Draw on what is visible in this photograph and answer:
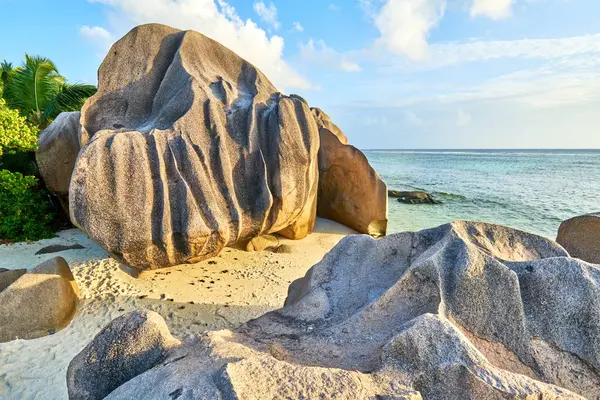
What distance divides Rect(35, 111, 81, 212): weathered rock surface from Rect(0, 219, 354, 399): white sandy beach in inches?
47.1

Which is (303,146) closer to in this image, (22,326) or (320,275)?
(320,275)

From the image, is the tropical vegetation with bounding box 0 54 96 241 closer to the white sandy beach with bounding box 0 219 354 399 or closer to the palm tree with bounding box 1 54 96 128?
the white sandy beach with bounding box 0 219 354 399

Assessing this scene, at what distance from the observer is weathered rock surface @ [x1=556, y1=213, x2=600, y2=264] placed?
361cm

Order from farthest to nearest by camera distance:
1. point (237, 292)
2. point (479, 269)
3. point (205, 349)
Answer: point (237, 292) → point (479, 269) → point (205, 349)

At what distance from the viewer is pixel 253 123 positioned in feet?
17.7

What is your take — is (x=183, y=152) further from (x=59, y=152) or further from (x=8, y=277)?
(x=59, y=152)

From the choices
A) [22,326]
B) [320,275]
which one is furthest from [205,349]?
[22,326]

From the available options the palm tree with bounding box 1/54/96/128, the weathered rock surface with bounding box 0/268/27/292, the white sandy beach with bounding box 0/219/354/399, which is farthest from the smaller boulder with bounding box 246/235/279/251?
the palm tree with bounding box 1/54/96/128

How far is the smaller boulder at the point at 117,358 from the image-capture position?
1.89m

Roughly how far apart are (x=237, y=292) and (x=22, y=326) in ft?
8.30

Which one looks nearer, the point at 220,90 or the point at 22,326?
the point at 22,326

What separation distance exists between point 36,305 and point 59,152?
3.70 metres

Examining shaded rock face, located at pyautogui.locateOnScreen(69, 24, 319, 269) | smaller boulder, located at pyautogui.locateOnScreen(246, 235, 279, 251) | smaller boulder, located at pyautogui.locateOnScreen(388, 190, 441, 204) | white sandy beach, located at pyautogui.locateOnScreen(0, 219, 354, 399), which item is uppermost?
shaded rock face, located at pyautogui.locateOnScreen(69, 24, 319, 269)

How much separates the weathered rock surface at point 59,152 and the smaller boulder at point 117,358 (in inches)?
225
